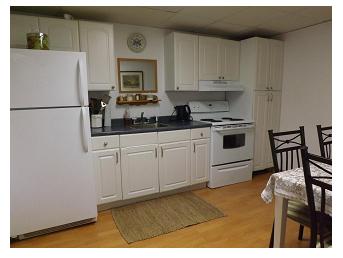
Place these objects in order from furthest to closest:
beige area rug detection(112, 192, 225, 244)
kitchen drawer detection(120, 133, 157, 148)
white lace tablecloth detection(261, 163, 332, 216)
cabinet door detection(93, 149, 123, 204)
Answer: kitchen drawer detection(120, 133, 157, 148) → cabinet door detection(93, 149, 123, 204) → beige area rug detection(112, 192, 225, 244) → white lace tablecloth detection(261, 163, 332, 216)

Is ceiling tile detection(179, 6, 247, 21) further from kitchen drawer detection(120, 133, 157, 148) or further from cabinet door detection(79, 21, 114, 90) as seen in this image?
kitchen drawer detection(120, 133, 157, 148)

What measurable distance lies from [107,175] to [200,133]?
1235 millimetres

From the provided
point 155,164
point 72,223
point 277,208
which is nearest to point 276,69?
point 155,164

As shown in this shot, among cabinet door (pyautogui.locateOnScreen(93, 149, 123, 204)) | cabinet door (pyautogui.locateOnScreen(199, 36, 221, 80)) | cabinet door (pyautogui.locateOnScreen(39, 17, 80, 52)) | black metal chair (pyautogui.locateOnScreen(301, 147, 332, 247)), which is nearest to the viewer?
black metal chair (pyautogui.locateOnScreen(301, 147, 332, 247))

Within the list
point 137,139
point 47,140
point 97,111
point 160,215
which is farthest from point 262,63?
point 47,140

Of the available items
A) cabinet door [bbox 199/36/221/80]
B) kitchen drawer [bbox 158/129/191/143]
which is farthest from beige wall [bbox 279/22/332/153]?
kitchen drawer [bbox 158/129/191/143]

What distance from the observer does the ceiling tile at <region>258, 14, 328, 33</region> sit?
110 inches

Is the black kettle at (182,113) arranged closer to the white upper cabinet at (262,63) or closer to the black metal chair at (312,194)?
the white upper cabinet at (262,63)

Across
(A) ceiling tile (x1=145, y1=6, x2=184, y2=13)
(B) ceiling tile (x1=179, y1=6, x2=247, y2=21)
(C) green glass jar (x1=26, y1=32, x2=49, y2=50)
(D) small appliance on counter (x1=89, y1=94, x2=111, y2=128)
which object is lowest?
(D) small appliance on counter (x1=89, y1=94, x2=111, y2=128)

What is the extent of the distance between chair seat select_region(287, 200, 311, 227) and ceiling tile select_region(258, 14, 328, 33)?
2167mm

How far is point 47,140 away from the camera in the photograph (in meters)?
1.95

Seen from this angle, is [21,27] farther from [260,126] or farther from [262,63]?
[260,126]

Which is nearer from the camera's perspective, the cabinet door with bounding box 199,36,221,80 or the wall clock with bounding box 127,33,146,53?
the wall clock with bounding box 127,33,146,53

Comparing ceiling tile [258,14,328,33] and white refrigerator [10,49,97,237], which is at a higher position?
ceiling tile [258,14,328,33]
